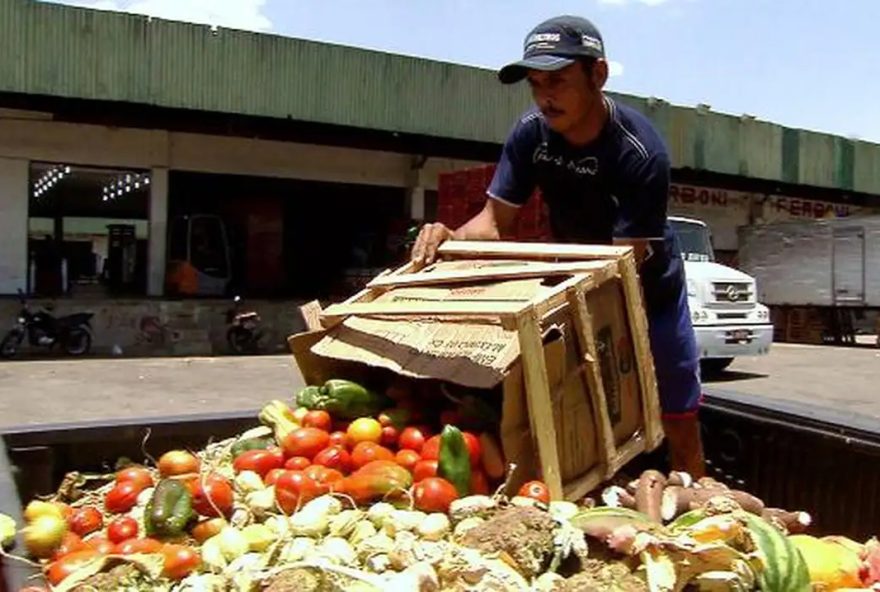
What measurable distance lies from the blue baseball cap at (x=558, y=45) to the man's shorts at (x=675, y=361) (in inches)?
41.0

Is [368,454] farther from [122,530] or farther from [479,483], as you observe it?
[122,530]

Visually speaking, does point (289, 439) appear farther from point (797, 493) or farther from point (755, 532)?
point (797, 493)

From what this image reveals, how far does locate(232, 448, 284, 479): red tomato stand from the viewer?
3152mm

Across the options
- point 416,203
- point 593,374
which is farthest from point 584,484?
point 416,203

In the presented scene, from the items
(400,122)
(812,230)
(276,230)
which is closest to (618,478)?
(400,122)

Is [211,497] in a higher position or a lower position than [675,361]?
lower

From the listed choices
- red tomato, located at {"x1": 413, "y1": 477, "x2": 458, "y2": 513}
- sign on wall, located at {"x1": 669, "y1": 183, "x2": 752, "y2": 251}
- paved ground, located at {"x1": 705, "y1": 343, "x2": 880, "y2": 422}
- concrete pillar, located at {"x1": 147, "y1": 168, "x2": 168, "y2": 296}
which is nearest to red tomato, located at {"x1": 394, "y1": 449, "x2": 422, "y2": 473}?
red tomato, located at {"x1": 413, "y1": 477, "x2": 458, "y2": 513}

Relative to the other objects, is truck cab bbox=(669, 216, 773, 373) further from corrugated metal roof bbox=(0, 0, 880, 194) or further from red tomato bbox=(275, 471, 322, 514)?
red tomato bbox=(275, 471, 322, 514)

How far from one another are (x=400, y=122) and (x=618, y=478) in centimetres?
1711

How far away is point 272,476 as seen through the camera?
3.01m

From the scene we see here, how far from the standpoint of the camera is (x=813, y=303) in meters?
25.5

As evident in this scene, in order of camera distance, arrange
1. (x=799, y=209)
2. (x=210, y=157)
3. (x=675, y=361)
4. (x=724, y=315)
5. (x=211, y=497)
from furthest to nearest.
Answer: (x=799, y=209), (x=210, y=157), (x=724, y=315), (x=675, y=361), (x=211, y=497)

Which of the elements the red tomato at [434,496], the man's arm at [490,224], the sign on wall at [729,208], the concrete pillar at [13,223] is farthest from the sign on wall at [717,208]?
the red tomato at [434,496]

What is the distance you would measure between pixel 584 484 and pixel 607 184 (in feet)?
3.69
